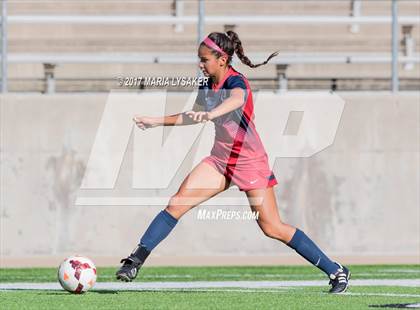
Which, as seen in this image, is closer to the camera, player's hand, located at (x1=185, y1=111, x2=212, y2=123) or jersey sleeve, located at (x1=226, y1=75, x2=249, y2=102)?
player's hand, located at (x1=185, y1=111, x2=212, y2=123)

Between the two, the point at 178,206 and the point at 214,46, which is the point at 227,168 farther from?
the point at 214,46

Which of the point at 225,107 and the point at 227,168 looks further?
the point at 227,168

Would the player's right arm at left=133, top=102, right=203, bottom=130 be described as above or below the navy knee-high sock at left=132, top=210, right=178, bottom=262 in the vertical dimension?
above

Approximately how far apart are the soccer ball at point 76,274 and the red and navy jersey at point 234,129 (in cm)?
133

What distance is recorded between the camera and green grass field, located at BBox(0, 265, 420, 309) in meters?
9.02

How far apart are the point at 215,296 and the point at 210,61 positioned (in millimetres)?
1801

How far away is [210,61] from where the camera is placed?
9844mm

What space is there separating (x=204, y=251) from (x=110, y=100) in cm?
211

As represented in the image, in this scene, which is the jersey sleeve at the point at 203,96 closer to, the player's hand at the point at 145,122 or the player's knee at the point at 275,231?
the player's hand at the point at 145,122

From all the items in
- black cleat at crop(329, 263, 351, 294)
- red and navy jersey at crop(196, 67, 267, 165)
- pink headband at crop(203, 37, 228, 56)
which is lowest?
black cleat at crop(329, 263, 351, 294)

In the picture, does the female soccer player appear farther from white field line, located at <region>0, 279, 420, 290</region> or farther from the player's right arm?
white field line, located at <region>0, 279, 420, 290</region>

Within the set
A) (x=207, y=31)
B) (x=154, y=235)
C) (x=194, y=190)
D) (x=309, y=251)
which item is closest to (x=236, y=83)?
(x=194, y=190)

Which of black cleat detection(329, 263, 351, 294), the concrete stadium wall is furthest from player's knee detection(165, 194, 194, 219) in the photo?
the concrete stadium wall

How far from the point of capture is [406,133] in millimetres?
15562
